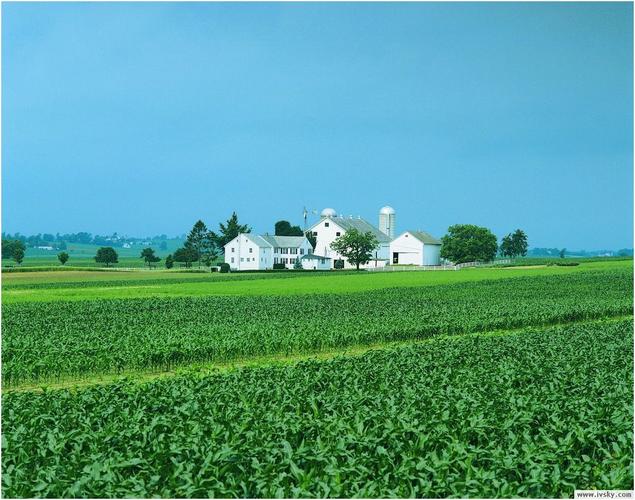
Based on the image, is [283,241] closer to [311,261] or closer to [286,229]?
[311,261]

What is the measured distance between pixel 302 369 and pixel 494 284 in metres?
48.0

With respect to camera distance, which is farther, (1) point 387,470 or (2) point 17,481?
(1) point 387,470

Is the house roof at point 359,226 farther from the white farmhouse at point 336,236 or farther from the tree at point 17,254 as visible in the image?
the tree at point 17,254

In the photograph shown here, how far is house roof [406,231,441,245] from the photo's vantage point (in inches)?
5079

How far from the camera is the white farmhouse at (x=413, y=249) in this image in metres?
128

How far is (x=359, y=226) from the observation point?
445ft

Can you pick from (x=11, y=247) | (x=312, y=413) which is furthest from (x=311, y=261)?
(x=312, y=413)

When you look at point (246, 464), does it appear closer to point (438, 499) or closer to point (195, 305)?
point (438, 499)

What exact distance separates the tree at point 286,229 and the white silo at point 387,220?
17.0 m

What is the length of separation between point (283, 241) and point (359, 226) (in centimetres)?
1508

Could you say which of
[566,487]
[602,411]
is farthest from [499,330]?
[566,487]

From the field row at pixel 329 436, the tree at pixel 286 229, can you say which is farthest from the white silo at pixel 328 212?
the field row at pixel 329 436

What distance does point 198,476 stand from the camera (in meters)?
9.98

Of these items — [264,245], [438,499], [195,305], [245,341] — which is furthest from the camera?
[264,245]
